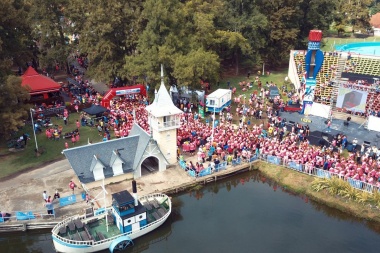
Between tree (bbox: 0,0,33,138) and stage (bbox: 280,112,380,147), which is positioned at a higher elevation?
tree (bbox: 0,0,33,138)

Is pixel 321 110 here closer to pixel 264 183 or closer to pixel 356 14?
pixel 264 183

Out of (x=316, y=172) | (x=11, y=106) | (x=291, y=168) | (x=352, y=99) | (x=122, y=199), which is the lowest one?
(x=291, y=168)

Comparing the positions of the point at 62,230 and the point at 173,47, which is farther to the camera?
the point at 173,47

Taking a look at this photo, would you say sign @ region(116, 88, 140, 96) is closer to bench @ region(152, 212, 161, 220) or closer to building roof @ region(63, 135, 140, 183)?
building roof @ region(63, 135, 140, 183)

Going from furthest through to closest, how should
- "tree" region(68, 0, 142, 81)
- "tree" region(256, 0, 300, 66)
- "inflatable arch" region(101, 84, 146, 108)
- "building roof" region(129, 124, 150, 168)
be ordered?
"tree" region(256, 0, 300, 66)
"tree" region(68, 0, 142, 81)
"inflatable arch" region(101, 84, 146, 108)
"building roof" region(129, 124, 150, 168)

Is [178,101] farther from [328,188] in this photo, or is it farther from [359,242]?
[359,242]

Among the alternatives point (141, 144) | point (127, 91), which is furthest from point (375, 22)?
point (141, 144)

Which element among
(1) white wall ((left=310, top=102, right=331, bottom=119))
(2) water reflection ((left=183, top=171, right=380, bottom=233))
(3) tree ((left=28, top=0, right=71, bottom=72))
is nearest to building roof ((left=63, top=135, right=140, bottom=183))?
(2) water reflection ((left=183, top=171, right=380, bottom=233))
